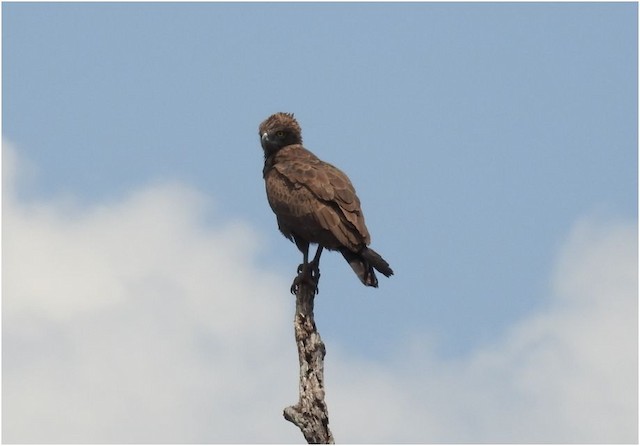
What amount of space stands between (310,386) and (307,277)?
172 centimetres

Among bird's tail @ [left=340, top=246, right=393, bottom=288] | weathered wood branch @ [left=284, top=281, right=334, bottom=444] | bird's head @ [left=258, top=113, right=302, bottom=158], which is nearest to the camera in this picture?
weathered wood branch @ [left=284, top=281, right=334, bottom=444]

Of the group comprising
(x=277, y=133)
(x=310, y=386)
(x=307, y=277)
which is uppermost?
(x=277, y=133)

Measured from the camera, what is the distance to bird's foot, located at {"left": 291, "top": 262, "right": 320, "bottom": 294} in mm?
15469

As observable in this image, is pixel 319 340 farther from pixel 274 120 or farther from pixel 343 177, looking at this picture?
pixel 274 120

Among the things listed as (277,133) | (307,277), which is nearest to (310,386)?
(307,277)

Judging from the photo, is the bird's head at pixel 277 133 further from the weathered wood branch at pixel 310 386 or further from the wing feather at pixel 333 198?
the weathered wood branch at pixel 310 386

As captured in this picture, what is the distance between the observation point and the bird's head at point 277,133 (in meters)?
17.4

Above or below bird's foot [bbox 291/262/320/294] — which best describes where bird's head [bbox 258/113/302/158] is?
above

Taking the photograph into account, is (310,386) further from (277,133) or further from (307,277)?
(277,133)

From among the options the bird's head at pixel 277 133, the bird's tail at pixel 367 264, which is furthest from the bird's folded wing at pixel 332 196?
the bird's head at pixel 277 133

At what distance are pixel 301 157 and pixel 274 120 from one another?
90cm

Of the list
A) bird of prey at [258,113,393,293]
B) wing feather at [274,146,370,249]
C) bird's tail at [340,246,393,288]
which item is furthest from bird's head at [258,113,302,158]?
bird's tail at [340,246,393,288]

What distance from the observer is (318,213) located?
15.6 metres

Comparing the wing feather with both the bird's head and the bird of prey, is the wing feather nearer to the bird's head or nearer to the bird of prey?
the bird of prey
